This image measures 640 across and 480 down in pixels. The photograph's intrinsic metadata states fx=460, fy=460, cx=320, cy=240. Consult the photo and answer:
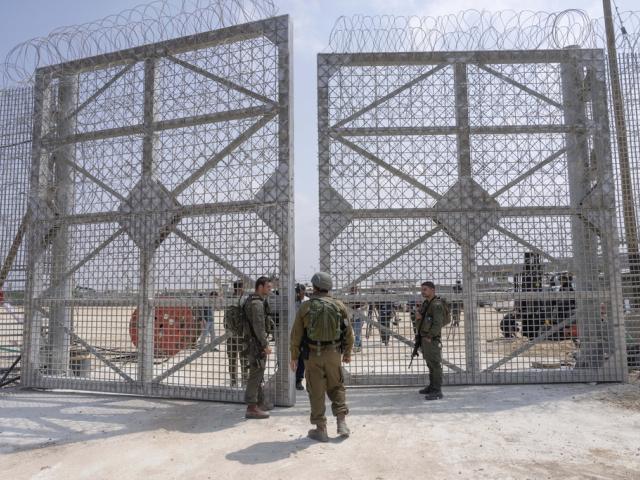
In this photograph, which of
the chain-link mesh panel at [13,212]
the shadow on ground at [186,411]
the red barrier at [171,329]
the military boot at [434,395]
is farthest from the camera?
the chain-link mesh panel at [13,212]

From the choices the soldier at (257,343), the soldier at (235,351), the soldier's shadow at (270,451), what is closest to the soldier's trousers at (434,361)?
the soldier's shadow at (270,451)

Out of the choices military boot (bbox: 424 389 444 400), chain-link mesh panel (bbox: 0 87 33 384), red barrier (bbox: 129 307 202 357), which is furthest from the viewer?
chain-link mesh panel (bbox: 0 87 33 384)

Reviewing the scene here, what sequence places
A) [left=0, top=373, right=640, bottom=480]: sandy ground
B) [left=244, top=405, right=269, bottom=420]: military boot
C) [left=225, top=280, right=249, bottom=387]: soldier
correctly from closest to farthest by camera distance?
[left=0, top=373, right=640, bottom=480]: sandy ground
[left=244, top=405, right=269, bottom=420]: military boot
[left=225, top=280, right=249, bottom=387]: soldier

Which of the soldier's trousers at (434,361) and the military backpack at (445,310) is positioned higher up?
the military backpack at (445,310)

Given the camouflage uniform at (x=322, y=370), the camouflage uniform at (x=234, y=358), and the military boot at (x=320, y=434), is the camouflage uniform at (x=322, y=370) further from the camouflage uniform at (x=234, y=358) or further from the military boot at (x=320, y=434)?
the camouflage uniform at (x=234, y=358)

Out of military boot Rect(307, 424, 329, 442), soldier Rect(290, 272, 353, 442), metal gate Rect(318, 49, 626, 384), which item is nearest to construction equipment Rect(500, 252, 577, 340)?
metal gate Rect(318, 49, 626, 384)

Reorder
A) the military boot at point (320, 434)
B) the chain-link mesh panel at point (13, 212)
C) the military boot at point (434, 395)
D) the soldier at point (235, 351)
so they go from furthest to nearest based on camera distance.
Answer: the chain-link mesh panel at point (13, 212) < the soldier at point (235, 351) < the military boot at point (434, 395) < the military boot at point (320, 434)

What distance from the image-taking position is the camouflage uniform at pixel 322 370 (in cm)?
420

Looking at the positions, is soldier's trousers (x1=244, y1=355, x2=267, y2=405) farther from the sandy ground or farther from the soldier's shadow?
the soldier's shadow

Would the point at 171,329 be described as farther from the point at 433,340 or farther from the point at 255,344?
the point at 433,340

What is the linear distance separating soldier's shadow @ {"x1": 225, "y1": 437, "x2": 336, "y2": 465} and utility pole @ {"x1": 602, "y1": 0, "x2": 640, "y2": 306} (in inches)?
184

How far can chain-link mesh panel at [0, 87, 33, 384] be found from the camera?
22.0 ft

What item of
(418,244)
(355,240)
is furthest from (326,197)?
(418,244)

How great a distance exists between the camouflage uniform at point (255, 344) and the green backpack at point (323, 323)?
78 centimetres
